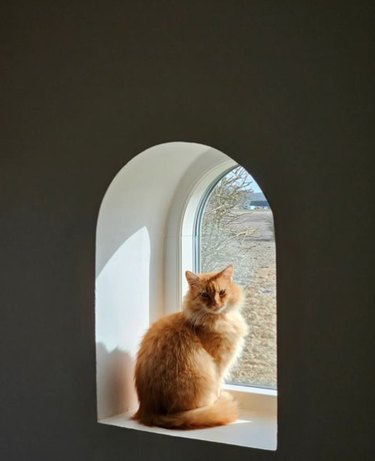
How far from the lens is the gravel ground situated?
1.83 metres

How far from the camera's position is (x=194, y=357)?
5.60 ft

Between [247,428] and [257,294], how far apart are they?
380 millimetres

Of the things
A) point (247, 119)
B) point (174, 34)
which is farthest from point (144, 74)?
point (247, 119)

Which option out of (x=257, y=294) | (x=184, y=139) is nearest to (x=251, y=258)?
(x=257, y=294)

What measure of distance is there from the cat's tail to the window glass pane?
185 millimetres

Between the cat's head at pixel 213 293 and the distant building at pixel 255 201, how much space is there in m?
0.19

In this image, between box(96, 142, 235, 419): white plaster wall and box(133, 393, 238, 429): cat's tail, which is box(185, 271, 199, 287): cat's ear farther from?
box(133, 393, 238, 429): cat's tail

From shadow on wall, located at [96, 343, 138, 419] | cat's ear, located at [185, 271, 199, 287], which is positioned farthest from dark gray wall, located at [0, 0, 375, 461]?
cat's ear, located at [185, 271, 199, 287]

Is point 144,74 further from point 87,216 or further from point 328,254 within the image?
point 328,254

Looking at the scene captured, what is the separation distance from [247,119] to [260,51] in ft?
0.50

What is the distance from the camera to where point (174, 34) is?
1.59 metres

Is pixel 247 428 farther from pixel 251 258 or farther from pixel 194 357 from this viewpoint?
pixel 251 258

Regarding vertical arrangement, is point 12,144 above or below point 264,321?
above

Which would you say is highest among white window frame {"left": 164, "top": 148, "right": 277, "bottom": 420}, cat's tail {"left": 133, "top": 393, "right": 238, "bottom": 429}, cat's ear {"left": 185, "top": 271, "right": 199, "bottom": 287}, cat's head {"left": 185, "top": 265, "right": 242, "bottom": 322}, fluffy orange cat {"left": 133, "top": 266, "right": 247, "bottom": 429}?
white window frame {"left": 164, "top": 148, "right": 277, "bottom": 420}
